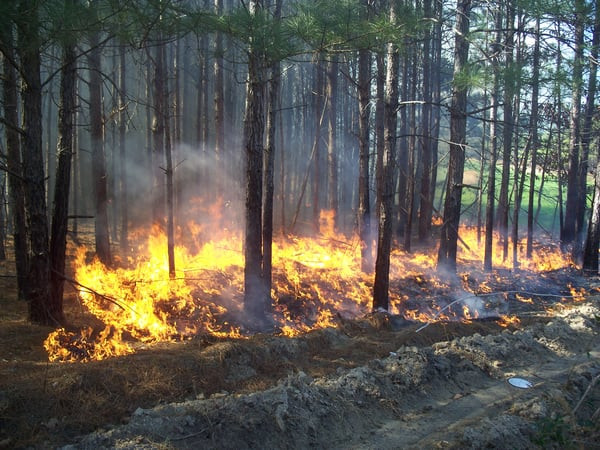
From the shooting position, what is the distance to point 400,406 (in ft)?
21.5

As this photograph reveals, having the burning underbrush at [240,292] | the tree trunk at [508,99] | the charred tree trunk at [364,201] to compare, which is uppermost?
the tree trunk at [508,99]

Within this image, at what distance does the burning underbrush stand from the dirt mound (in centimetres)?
121

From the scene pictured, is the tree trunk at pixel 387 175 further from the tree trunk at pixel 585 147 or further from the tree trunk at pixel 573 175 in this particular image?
the tree trunk at pixel 573 175

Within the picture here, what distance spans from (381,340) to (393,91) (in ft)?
19.8

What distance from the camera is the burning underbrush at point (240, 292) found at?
10.5 meters

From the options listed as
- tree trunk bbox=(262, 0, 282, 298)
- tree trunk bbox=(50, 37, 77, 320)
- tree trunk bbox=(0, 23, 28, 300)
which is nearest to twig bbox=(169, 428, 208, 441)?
tree trunk bbox=(50, 37, 77, 320)

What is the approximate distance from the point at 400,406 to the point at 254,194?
6.49m

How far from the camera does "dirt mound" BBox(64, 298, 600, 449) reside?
5242 millimetres

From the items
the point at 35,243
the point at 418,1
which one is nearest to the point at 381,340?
the point at 35,243

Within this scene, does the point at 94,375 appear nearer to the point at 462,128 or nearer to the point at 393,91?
the point at 393,91

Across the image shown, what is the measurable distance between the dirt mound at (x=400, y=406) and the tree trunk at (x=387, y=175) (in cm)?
379

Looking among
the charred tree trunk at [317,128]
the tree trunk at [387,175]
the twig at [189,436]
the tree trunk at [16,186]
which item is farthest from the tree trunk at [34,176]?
the charred tree trunk at [317,128]

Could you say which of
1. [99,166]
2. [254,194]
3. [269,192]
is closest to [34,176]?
[254,194]

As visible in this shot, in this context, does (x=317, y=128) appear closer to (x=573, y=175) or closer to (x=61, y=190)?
(x=573, y=175)
